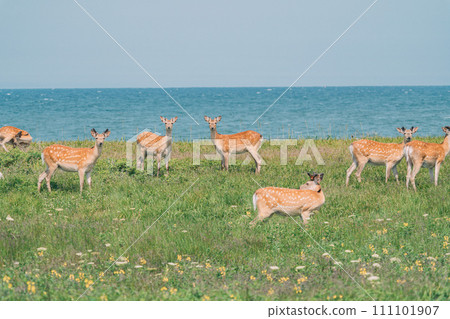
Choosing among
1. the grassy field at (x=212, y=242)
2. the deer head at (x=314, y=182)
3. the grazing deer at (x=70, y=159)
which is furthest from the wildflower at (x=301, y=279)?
the grazing deer at (x=70, y=159)

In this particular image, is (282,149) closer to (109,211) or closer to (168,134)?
(168,134)

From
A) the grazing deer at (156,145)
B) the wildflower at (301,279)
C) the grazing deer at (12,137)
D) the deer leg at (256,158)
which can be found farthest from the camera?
the grazing deer at (12,137)

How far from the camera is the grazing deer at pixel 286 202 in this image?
34.0 ft

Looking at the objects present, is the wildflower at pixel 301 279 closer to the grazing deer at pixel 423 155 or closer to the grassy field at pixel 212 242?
the grassy field at pixel 212 242

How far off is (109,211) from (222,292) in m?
5.62

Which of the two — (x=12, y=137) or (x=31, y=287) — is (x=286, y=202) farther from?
(x=12, y=137)

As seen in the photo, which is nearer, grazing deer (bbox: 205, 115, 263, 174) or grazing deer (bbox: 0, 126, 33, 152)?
grazing deer (bbox: 205, 115, 263, 174)

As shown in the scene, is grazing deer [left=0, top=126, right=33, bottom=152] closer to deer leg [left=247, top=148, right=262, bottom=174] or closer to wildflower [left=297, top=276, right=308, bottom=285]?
deer leg [left=247, top=148, right=262, bottom=174]

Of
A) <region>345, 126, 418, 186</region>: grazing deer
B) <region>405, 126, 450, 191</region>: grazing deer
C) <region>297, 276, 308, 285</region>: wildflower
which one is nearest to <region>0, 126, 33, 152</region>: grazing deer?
<region>345, 126, 418, 186</region>: grazing deer

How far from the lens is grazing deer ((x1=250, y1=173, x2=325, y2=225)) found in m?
10.4

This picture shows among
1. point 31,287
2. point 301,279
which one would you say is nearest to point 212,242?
point 301,279

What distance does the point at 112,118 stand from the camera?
238 ft

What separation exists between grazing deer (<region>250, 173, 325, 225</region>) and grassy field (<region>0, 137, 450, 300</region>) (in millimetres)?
242

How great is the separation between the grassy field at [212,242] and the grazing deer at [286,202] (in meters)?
0.24
